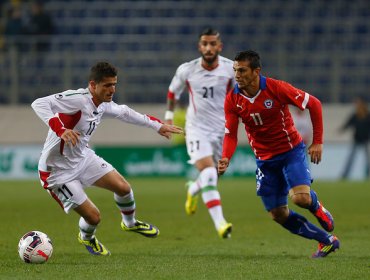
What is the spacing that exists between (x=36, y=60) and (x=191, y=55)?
170 inches

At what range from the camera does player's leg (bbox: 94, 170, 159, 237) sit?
30.3 ft

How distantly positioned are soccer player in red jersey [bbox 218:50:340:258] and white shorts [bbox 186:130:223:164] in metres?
2.93

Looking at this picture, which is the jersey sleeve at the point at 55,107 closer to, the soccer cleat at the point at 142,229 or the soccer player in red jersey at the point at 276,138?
the soccer player in red jersey at the point at 276,138

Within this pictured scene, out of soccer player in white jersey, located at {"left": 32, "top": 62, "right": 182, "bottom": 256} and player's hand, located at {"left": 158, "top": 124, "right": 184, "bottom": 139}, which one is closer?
soccer player in white jersey, located at {"left": 32, "top": 62, "right": 182, "bottom": 256}

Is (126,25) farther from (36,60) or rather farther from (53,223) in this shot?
(53,223)

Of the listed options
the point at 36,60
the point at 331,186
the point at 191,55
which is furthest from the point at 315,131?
the point at 36,60

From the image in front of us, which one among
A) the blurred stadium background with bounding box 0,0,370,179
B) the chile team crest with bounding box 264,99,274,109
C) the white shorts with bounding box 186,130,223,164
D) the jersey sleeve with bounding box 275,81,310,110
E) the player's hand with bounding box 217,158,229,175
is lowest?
the blurred stadium background with bounding box 0,0,370,179

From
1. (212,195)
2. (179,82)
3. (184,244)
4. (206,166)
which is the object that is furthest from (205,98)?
(184,244)

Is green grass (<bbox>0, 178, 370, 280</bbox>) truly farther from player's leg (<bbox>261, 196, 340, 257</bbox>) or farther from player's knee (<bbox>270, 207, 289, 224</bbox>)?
player's knee (<bbox>270, 207, 289, 224</bbox>)

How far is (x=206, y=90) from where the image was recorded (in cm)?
1199

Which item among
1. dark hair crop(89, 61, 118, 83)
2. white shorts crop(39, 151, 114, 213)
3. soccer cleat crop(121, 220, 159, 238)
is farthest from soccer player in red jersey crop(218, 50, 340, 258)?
soccer cleat crop(121, 220, 159, 238)

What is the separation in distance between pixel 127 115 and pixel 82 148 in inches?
23.0

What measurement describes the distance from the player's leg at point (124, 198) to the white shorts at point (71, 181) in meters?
0.11

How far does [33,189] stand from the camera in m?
20.1
